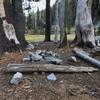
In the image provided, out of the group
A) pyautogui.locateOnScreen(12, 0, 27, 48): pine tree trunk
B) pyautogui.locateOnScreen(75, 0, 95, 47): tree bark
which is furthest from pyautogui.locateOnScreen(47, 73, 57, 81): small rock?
pyautogui.locateOnScreen(12, 0, 27, 48): pine tree trunk

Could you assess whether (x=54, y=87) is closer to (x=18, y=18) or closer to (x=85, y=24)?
(x=85, y=24)

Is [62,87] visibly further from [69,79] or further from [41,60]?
[41,60]

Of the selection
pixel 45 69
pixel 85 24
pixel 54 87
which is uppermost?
pixel 85 24

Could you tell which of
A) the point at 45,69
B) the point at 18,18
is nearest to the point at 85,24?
the point at 18,18

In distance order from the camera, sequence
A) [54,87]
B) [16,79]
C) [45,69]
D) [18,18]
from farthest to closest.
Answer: [18,18]
[45,69]
[16,79]
[54,87]

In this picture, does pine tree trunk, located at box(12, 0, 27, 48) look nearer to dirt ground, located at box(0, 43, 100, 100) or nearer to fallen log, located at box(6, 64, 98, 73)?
fallen log, located at box(6, 64, 98, 73)

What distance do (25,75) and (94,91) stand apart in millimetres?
1447

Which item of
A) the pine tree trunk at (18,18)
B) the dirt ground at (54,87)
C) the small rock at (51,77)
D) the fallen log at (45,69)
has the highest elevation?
the pine tree trunk at (18,18)

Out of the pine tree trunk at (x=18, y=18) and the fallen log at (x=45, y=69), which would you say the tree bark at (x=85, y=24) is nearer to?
the pine tree trunk at (x=18, y=18)

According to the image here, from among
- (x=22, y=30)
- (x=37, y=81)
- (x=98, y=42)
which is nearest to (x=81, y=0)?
(x=98, y=42)

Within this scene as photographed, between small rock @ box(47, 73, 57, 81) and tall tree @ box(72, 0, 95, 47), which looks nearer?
small rock @ box(47, 73, 57, 81)

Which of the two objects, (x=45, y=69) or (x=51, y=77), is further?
(x=45, y=69)

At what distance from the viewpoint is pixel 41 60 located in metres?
5.81

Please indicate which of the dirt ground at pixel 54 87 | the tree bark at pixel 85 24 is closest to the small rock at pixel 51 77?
the dirt ground at pixel 54 87
